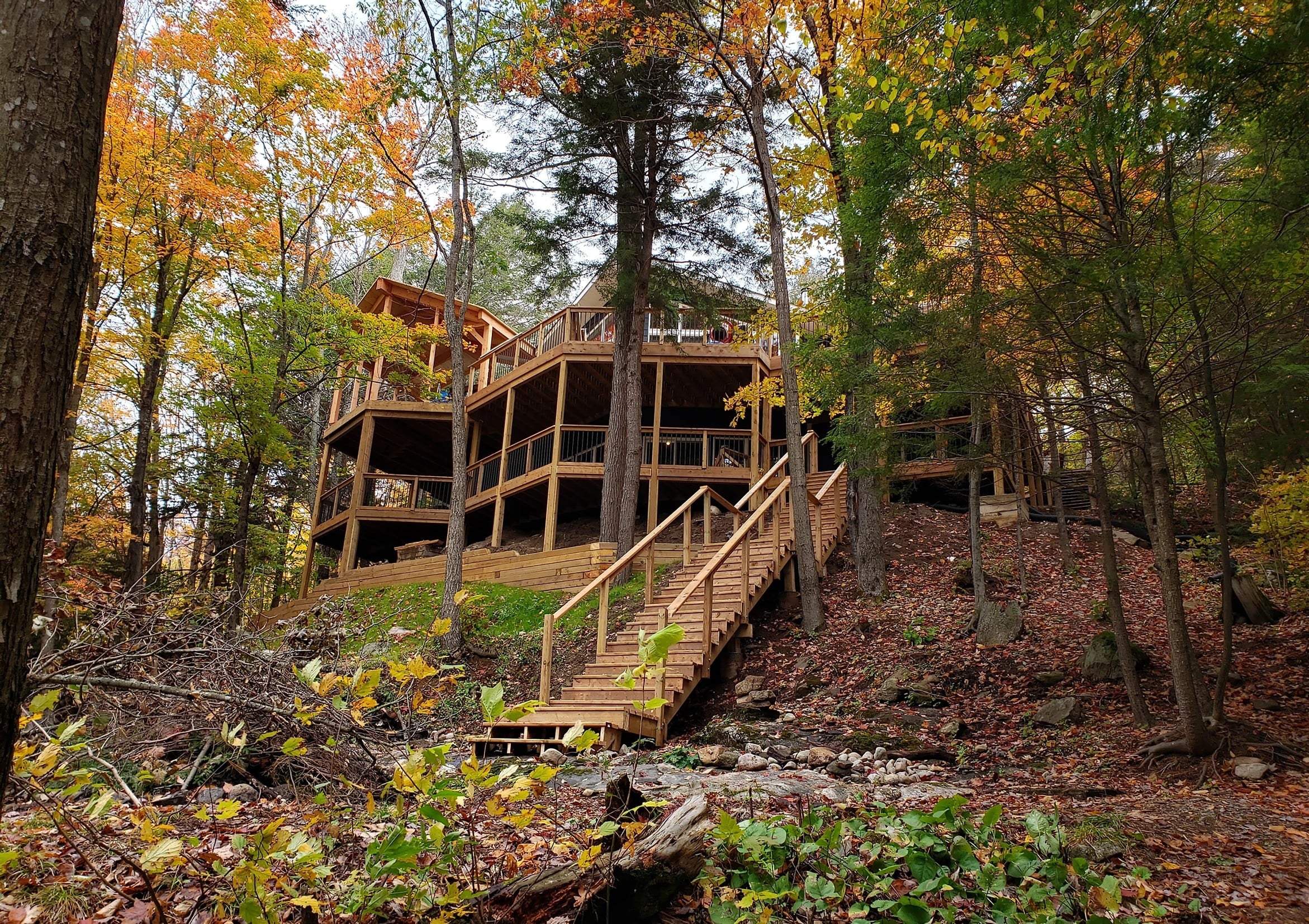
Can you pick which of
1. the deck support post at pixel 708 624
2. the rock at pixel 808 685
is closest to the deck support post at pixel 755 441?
the rock at pixel 808 685

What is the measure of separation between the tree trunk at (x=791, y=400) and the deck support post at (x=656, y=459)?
4.69 m

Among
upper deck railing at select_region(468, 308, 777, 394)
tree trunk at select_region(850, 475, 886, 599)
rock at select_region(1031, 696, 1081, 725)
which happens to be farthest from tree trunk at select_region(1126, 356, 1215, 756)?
upper deck railing at select_region(468, 308, 777, 394)

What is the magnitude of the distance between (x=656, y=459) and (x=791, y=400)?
5.65 metres

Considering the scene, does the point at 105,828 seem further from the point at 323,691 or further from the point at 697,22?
the point at 697,22

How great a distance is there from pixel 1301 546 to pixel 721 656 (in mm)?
6071

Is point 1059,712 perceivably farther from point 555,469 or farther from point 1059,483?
point 555,469

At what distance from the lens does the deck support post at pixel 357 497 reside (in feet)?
58.7

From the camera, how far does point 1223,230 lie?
5555 mm

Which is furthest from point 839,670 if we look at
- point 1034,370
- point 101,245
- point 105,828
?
point 101,245

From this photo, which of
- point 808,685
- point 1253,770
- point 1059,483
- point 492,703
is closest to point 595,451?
point 808,685

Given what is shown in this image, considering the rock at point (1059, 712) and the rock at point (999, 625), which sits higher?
the rock at point (999, 625)

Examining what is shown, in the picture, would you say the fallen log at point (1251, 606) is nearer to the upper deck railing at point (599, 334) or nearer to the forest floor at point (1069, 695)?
the forest floor at point (1069, 695)

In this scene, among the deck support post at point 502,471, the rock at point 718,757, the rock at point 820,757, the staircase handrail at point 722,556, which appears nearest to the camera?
the rock at point 718,757

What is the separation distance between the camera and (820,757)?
6.15 m
